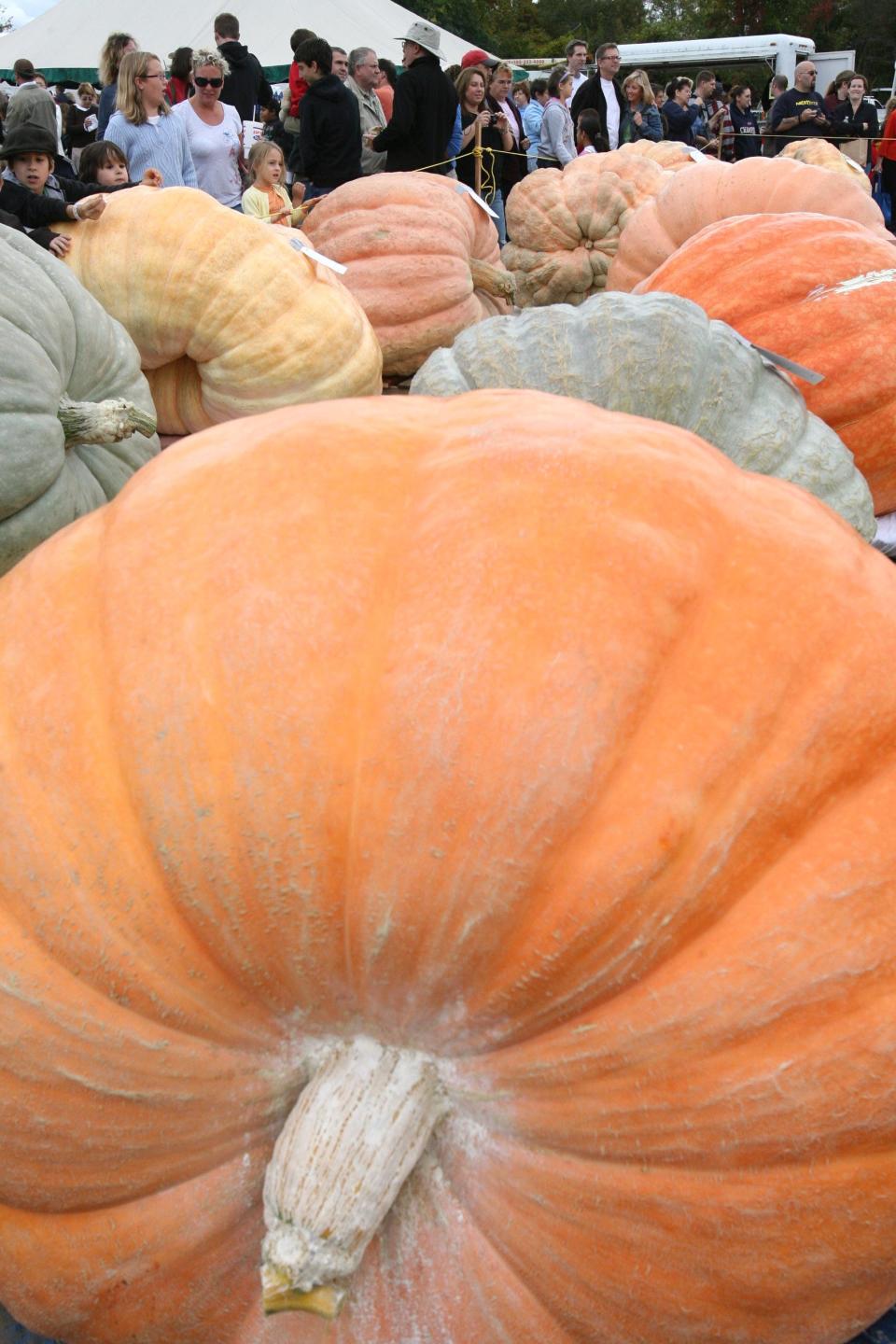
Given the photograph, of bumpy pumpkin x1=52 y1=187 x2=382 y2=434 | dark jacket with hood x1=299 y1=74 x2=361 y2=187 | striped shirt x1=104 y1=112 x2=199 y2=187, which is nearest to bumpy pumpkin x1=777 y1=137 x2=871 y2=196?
dark jacket with hood x1=299 y1=74 x2=361 y2=187

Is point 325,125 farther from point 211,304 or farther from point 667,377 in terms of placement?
point 667,377

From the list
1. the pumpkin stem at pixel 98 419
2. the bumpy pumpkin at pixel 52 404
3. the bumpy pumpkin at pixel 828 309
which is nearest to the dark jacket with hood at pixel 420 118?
the bumpy pumpkin at pixel 828 309

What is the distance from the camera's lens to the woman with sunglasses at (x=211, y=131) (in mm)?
6531

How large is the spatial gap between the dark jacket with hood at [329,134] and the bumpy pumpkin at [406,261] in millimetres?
2862

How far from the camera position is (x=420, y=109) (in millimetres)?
7449

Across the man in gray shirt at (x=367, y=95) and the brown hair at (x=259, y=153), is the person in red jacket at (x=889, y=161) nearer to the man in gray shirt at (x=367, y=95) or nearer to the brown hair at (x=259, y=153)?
the man in gray shirt at (x=367, y=95)

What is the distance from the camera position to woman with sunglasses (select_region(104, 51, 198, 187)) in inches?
230

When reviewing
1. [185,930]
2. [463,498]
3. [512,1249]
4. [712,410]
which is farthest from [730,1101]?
[712,410]

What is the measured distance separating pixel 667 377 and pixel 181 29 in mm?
16764

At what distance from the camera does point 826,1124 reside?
1.00 meters

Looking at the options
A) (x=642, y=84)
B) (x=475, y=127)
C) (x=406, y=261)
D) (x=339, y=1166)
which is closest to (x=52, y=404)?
(x=339, y=1166)

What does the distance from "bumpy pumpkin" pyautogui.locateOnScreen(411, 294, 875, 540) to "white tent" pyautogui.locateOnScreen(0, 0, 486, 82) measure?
1577cm

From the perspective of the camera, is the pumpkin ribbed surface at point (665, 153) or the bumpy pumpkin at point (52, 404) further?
the pumpkin ribbed surface at point (665, 153)

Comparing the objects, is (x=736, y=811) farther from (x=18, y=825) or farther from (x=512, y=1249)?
(x=18, y=825)
